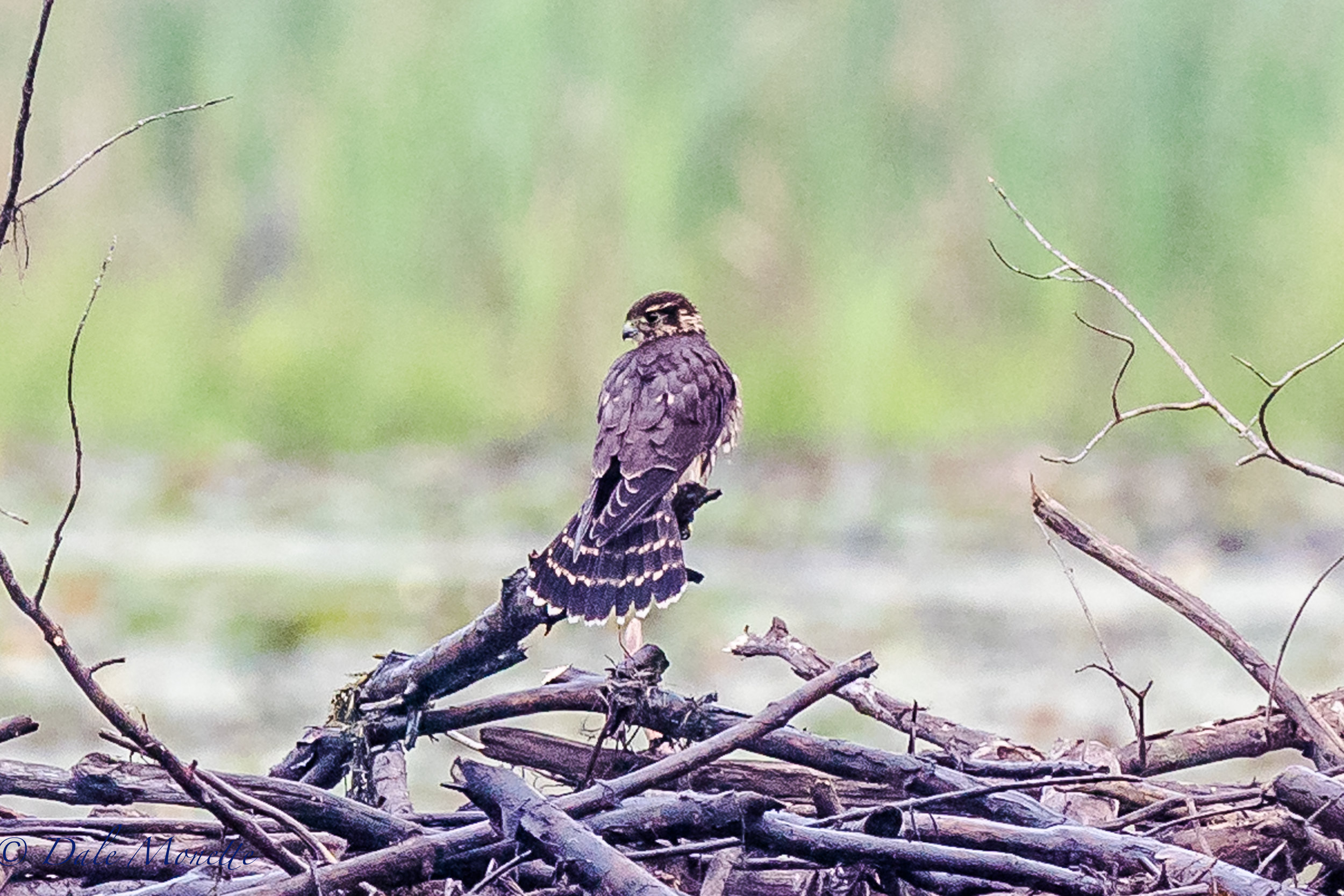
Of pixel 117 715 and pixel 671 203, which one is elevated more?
pixel 671 203

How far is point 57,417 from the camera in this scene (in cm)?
201

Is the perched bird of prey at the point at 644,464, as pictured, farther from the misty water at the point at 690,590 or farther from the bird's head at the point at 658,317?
the misty water at the point at 690,590

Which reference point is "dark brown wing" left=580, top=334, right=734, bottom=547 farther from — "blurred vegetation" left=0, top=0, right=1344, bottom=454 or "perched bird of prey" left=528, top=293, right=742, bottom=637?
"blurred vegetation" left=0, top=0, right=1344, bottom=454

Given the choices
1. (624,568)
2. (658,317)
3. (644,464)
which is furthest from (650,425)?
(658,317)

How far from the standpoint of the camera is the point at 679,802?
95 cm

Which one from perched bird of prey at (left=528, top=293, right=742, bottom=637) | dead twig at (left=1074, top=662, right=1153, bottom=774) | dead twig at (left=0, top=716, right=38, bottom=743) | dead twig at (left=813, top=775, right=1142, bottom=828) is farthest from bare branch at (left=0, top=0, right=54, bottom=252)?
dead twig at (left=1074, top=662, right=1153, bottom=774)

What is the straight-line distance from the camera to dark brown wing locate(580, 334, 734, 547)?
1.59 metres

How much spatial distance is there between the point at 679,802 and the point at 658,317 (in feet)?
3.80

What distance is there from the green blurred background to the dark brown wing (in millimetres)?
172

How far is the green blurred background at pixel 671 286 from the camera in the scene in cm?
196

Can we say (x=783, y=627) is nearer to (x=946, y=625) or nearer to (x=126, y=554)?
(x=946, y=625)

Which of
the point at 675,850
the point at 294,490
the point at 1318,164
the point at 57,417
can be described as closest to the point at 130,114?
the point at 57,417

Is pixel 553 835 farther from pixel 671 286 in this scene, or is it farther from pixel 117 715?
pixel 671 286

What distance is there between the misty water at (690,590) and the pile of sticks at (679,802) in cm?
64
